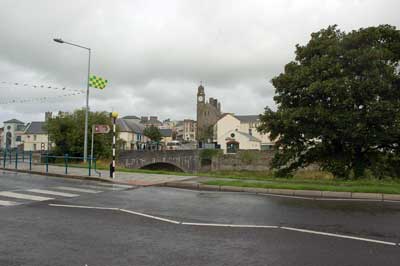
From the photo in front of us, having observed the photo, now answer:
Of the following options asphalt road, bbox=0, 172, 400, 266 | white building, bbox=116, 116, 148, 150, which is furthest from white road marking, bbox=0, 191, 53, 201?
white building, bbox=116, 116, 148, 150

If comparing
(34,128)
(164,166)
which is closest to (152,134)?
(34,128)

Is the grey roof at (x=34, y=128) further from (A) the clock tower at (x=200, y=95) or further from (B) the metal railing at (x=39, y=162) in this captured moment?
→ (B) the metal railing at (x=39, y=162)

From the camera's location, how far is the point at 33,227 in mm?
6469

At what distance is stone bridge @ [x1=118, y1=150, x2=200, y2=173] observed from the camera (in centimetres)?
4372

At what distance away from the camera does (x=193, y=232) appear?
619cm

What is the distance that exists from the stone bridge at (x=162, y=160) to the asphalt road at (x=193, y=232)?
3366 centimetres

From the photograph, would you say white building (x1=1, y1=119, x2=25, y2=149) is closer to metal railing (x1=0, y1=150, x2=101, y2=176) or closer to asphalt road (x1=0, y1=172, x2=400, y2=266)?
metal railing (x1=0, y1=150, x2=101, y2=176)

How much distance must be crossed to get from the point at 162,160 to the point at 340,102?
34.2 metres

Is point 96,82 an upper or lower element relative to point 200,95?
lower

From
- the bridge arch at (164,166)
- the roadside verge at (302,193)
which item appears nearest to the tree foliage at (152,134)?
the bridge arch at (164,166)

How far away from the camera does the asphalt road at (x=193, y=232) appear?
4754 mm

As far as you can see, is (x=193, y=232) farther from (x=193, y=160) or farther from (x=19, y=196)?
(x=193, y=160)

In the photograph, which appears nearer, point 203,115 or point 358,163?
point 358,163

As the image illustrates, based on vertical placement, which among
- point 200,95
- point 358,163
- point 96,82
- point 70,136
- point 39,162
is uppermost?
point 200,95
